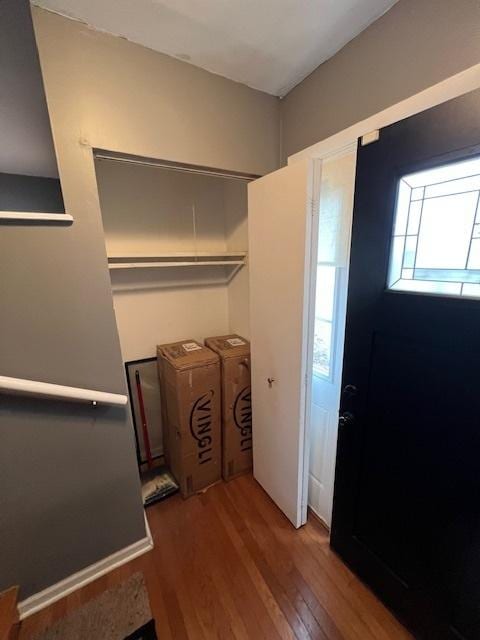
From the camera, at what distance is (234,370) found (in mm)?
1887

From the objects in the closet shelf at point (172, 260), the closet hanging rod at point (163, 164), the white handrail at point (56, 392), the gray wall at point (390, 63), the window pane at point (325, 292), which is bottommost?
the white handrail at point (56, 392)

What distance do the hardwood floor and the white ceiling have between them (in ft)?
8.36

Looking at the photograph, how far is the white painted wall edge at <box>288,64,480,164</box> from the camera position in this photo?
0.84 m

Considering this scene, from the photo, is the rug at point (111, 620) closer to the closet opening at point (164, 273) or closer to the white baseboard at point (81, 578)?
the white baseboard at point (81, 578)

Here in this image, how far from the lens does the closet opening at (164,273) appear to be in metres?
1.83

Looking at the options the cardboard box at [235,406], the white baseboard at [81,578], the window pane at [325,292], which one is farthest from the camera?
the cardboard box at [235,406]

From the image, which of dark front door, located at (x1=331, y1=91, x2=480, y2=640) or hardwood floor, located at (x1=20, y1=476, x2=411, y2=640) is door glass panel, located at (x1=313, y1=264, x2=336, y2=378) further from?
hardwood floor, located at (x1=20, y1=476, x2=411, y2=640)

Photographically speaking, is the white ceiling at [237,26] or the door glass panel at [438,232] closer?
the door glass panel at [438,232]

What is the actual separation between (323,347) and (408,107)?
1113 mm

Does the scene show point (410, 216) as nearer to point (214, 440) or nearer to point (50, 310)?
point (50, 310)

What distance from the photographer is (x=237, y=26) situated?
1063mm

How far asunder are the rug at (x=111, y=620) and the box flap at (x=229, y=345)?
133cm

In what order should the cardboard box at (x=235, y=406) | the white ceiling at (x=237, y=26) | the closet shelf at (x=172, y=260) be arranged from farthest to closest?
the cardboard box at (x=235, y=406) → the closet shelf at (x=172, y=260) → the white ceiling at (x=237, y=26)

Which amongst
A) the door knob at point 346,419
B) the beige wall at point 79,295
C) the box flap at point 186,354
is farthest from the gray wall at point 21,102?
the door knob at point 346,419
